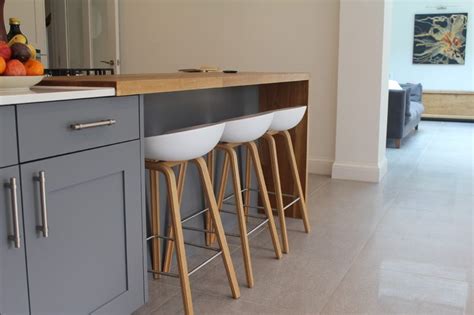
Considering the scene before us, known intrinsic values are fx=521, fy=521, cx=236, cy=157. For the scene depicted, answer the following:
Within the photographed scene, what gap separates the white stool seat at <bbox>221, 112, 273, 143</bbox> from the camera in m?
2.33

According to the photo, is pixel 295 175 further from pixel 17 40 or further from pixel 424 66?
pixel 424 66

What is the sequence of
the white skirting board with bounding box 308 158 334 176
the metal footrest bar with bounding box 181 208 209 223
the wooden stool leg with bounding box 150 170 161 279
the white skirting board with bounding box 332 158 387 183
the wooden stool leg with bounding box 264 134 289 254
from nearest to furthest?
the wooden stool leg with bounding box 150 170 161 279, the metal footrest bar with bounding box 181 208 209 223, the wooden stool leg with bounding box 264 134 289 254, the white skirting board with bounding box 332 158 387 183, the white skirting board with bounding box 308 158 334 176

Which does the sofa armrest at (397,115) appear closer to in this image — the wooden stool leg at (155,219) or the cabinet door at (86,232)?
the wooden stool leg at (155,219)

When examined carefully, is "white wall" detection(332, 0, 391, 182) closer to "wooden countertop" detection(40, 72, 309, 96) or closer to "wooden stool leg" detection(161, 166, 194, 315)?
"wooden countertop" detection(40, 72, 309, 96)

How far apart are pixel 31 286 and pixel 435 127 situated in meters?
7.87

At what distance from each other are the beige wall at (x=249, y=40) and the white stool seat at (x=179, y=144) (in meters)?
2.84

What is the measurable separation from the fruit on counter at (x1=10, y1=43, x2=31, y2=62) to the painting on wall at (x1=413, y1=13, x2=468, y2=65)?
9166 mm

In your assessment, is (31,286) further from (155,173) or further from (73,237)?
(155,173)

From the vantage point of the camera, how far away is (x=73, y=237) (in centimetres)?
156

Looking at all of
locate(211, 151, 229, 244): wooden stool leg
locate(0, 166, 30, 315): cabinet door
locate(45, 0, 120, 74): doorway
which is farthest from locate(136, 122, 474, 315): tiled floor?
locate(45, 0, 120, 74): doorway

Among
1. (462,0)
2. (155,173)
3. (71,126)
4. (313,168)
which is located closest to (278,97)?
(155,173)

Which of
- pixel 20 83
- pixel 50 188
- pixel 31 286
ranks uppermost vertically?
pixel 20 83

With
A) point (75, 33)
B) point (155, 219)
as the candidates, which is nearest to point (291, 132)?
point (155, 219)

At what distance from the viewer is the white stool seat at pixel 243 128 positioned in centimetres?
233
